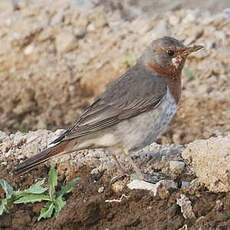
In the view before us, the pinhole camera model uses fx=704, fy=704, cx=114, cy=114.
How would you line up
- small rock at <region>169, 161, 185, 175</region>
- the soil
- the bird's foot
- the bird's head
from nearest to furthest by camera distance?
the soil, the bird's foot, small rock at <region>169, 161, 185, 175</region>, the bird's head

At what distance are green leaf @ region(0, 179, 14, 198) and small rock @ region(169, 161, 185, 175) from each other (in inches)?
51.2

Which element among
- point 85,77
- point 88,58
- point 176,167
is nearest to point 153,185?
point 176,167

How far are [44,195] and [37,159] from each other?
1.05ft

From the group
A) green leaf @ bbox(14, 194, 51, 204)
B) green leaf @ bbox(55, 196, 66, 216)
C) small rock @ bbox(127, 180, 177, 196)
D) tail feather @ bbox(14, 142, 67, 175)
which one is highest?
tail feather @ bbox(14, 142, 67, 175)

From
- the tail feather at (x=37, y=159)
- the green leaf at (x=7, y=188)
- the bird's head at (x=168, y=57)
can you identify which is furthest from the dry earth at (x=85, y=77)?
the bird's head at (x=168, y=57)

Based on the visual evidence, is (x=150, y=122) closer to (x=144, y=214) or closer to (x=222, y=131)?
(x=144, y=214)

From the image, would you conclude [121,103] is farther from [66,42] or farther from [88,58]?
[66,42]

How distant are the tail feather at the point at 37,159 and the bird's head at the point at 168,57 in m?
1.23

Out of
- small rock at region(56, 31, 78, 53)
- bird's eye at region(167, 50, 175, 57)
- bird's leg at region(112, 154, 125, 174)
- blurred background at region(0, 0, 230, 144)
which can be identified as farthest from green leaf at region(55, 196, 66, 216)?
small rock at region(56, 31, 78, 53)

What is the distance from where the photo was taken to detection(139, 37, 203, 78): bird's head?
6.25 meters

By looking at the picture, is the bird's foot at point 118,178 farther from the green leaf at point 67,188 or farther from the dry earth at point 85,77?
the green leaf at point 67,188

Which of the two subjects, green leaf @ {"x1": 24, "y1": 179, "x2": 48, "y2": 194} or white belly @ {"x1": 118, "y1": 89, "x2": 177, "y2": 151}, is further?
white belly @ {"x1": 118, "y1": 89, "x2": 177, "y2": 151}

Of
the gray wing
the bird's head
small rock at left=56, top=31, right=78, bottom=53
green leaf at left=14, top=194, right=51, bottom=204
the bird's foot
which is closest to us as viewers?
green leaf at left=14, top=194, right=51, bottom=204

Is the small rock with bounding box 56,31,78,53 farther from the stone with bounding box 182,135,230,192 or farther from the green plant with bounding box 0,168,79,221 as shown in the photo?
the stone with bounding box 182,135,230,192
